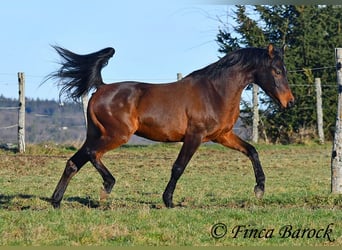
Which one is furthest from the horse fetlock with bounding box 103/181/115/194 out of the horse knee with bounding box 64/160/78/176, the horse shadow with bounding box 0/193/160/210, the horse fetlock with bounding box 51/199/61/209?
the horse fetlock with bounding box 51/199/61/209

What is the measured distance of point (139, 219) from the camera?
8609 millimetres

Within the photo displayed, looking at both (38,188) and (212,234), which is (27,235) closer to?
(212,234)

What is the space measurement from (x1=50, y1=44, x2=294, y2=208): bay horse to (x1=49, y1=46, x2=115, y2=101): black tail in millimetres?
311

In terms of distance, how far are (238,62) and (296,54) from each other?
19606 mm

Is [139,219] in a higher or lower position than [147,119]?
lower

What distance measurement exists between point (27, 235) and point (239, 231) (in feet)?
7.21

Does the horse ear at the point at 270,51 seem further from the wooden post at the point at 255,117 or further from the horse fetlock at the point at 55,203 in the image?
the wooden post at the point at 255,117

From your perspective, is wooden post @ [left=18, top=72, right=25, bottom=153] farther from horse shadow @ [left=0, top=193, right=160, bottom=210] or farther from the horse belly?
the horse belly

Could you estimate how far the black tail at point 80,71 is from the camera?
11383 mm

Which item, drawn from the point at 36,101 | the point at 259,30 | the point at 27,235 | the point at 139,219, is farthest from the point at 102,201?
the point at 36,101

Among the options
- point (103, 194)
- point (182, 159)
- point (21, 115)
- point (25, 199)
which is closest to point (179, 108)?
point (182, 159)

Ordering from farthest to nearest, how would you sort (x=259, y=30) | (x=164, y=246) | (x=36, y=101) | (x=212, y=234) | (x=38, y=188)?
(x=36, y=101), (x=259, y=30), (x=38, y=188), (x=212, y=234), (x=164, y=246)

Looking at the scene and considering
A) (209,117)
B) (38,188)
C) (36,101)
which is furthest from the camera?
(36,101)

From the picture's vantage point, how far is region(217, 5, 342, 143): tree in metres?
29.2
